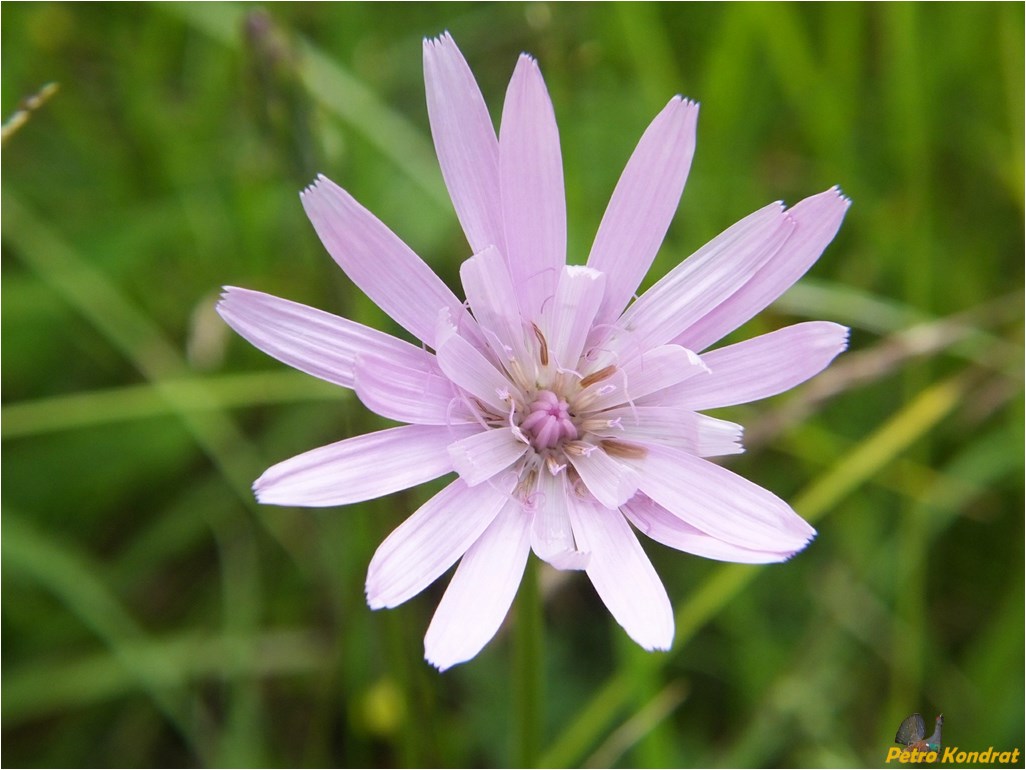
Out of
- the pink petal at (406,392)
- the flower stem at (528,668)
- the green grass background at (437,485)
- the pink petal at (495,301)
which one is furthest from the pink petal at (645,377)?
the green grass background at (437,485)

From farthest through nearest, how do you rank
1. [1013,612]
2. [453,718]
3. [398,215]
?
1. [398,215]
2. [453,718]
3. [1013,612]

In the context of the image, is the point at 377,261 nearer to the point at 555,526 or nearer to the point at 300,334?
the point at 300,334

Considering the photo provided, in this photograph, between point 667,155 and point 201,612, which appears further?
point 201,612

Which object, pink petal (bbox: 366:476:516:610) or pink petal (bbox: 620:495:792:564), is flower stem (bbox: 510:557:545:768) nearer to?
pink petal (bbox: 366:476:516:610)

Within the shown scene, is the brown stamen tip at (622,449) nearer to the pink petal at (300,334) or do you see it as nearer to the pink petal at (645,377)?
the pink petal at (645,377)

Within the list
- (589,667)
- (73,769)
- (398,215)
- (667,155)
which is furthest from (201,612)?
(667,155)

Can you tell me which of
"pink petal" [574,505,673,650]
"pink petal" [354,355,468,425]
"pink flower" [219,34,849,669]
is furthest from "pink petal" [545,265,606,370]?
"pink petal" [574,505,673,650]

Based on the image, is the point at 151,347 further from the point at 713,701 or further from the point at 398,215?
the point at 713,701
